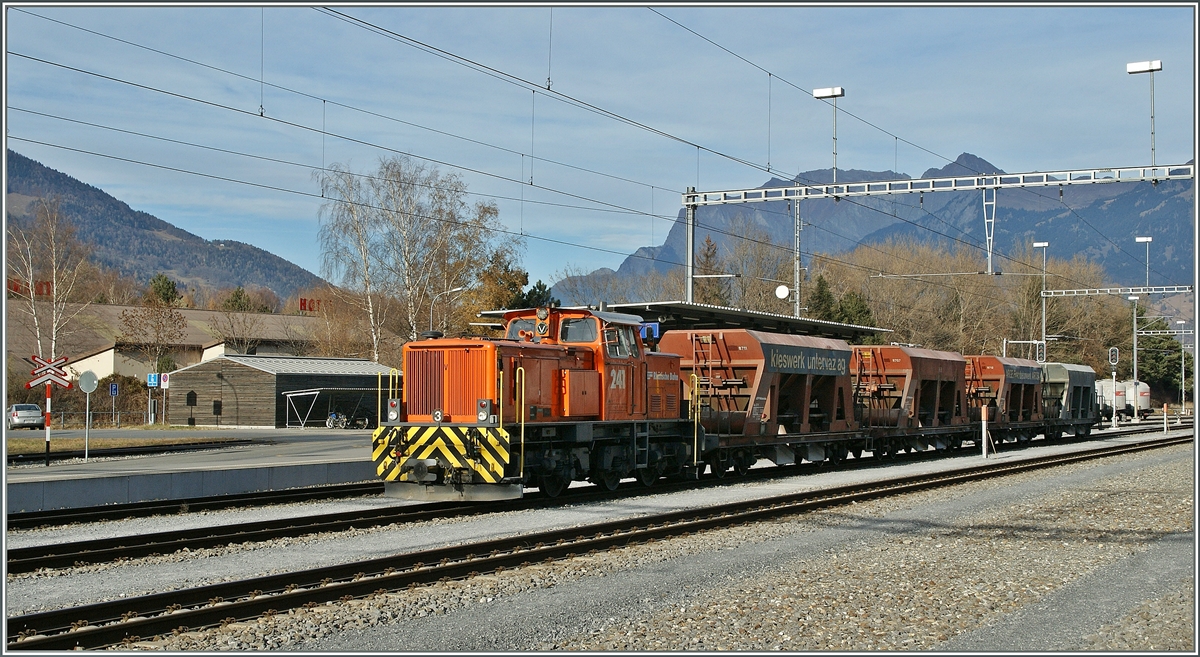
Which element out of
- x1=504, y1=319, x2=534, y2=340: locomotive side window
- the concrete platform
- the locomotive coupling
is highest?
x1=504, y1=319, x2=534, y2=340: locomotive side window

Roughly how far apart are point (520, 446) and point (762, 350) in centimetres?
817

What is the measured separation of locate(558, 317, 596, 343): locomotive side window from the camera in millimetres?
17562

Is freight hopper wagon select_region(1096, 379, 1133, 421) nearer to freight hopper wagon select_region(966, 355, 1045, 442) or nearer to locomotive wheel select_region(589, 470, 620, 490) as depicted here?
freight hopper wagon select_region(966, 355, 1045, 442)

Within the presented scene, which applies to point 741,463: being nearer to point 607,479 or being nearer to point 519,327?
point 607,479

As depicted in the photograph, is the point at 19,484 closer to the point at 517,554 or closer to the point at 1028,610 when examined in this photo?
the point at 517,554

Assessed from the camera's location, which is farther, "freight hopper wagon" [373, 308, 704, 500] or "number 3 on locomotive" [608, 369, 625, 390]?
"number 3 on locomotive" [608, 369, 625, 390]

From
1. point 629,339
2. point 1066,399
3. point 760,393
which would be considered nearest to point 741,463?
point 760,393

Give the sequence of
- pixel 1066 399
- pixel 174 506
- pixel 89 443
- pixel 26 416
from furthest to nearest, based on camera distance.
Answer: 1. pixel 26 416
2. pixel 1066 399
3. pixel 89 443
4. pixel 174 506

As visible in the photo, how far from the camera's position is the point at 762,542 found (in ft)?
41.7

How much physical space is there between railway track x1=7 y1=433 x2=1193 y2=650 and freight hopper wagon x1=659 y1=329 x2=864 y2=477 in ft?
18.8

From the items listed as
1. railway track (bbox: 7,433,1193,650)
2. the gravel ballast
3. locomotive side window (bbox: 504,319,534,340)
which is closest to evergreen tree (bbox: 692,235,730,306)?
locomotive side window (bbox: 504,319,534,340)

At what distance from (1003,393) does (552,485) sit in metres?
23.3

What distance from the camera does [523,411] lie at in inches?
602

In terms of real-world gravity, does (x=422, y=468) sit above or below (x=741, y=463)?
above
